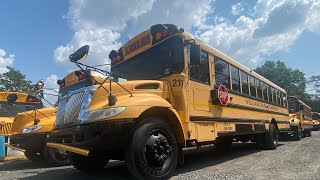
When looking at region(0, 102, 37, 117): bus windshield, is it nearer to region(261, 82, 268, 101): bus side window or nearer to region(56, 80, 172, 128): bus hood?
region(56, 80, 172, 128): bus hood

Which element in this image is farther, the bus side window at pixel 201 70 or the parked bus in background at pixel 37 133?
the parked bus in background at pixel 37 133

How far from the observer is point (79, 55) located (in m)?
4.98

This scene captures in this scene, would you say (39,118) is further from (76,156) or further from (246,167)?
(246,167)

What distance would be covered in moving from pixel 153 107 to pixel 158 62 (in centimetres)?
141

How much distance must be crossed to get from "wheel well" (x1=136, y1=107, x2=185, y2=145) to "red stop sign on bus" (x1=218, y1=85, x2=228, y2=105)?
202 centimetres

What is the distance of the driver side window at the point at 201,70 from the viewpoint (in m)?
6.39

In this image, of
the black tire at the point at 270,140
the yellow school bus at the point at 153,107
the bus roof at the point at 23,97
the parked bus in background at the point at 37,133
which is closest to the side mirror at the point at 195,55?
the yellow school bus at the point at 153,107

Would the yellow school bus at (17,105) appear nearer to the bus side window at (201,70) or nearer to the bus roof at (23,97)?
the bus roof at (23,97)

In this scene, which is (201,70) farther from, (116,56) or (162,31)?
(116,56)

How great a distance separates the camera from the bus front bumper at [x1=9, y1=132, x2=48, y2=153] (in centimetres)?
764

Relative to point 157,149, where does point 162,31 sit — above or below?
above

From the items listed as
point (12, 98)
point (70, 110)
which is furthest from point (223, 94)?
point (12, 98)

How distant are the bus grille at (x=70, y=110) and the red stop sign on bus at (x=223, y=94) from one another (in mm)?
3335

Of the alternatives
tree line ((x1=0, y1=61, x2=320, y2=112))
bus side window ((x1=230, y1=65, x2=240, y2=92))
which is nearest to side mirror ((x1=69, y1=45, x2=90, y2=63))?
bus side window ((x1=230, y1=65, x2=240, y2=92))
